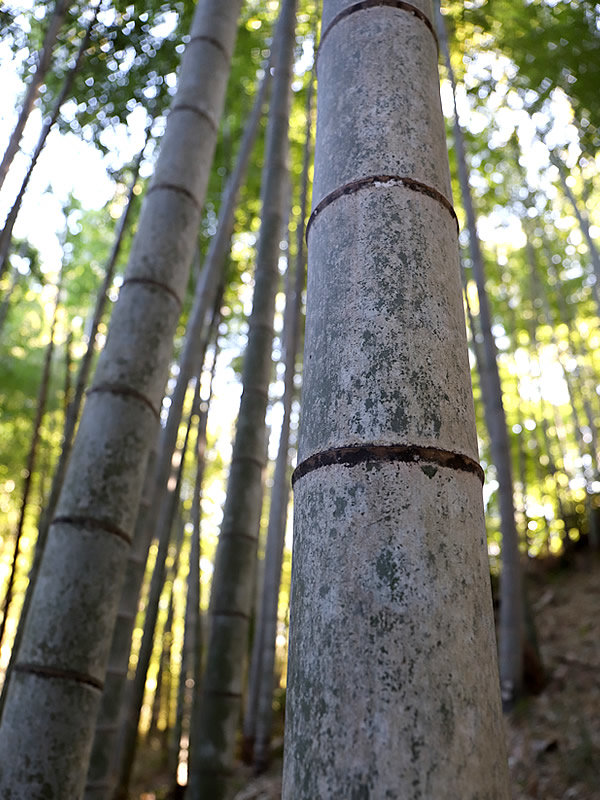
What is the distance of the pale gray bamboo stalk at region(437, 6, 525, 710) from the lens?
3988mm

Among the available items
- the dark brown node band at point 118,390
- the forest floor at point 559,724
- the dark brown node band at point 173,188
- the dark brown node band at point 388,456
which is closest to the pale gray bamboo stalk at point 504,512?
the forest floor at point 559,724

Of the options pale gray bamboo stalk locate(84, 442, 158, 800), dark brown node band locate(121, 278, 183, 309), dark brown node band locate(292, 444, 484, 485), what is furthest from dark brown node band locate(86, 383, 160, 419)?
pale gray bamboo stalk locate(84, 442, 158, 800)

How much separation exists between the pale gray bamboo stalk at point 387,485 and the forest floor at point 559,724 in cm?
311

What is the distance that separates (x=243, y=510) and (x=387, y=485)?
7.15 ft

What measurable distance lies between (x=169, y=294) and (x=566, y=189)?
5.42m


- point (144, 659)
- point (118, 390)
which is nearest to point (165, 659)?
point (144, 659)

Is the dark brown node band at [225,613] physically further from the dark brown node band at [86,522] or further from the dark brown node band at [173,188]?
the dark brown node band at [173,188]

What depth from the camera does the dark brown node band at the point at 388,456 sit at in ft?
2.17

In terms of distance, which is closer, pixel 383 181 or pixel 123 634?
pixel 383 181

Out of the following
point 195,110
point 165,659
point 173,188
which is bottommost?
point 165,659

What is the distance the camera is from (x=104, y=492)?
1.52m

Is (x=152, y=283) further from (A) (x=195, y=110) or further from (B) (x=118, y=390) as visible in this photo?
(A) (x=195, y=110)

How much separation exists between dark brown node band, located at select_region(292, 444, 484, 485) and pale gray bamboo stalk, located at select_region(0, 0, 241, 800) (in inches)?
36.5

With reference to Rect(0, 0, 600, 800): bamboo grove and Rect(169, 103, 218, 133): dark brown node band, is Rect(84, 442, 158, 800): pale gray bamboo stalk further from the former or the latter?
Rect(169, 103, 218, 133): dark brown node band
